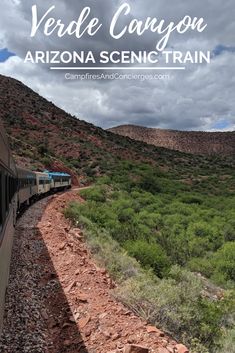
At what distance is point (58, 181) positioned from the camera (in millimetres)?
39625

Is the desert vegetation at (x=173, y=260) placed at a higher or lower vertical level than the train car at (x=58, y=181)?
lower

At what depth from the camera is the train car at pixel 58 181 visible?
1454 inches

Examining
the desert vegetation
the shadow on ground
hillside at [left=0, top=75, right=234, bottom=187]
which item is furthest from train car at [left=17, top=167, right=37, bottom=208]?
hillside at [left=0, top=75, right=234, bottom=187]

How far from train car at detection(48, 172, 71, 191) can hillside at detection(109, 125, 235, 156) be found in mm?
81598

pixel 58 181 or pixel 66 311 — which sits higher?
pixel 58 181

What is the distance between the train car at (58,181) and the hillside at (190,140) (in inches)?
3213

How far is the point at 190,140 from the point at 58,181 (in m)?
94.5

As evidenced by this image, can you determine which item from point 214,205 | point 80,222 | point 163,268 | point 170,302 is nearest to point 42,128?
point 214,205

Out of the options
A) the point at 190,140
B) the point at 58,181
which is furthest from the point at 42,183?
the point at 190,140

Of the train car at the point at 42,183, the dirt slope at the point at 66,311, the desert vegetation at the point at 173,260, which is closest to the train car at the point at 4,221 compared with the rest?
the dirt slope at the point at 66,311

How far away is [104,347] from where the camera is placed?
6.41 m

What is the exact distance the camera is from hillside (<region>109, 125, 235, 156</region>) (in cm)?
12338

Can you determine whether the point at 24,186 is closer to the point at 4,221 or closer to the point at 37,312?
the point at 37,312

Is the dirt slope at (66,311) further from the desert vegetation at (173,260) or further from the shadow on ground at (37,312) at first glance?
the desert vegetation at (173,260)
